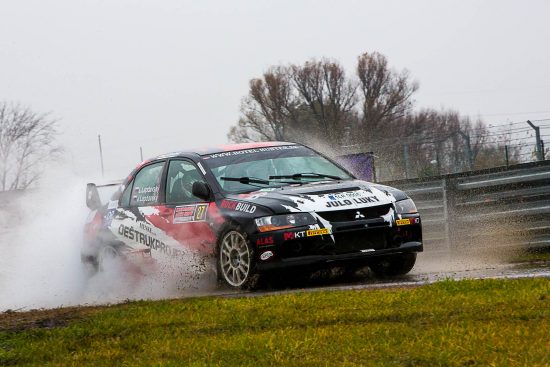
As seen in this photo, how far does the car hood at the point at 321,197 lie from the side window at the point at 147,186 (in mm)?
1421

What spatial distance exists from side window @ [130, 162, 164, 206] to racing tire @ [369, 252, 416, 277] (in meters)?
2.53

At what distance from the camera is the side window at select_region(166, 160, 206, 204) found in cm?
1037

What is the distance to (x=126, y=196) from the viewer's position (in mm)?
Answer: 11422

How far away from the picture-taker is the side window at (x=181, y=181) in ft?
34.0

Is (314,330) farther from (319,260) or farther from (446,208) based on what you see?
(446,208)

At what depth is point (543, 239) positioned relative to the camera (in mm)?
12633

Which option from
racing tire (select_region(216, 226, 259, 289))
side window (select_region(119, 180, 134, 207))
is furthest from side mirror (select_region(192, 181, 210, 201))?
side window (select_region(119, 180, 134, 207))

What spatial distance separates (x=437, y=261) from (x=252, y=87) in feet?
184

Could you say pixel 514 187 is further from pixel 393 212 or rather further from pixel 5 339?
pixel 5 339

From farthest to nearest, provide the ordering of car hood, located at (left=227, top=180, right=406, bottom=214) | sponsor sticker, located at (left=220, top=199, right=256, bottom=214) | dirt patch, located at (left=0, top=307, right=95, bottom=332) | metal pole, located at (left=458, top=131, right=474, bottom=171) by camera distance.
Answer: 1. metal pole, located at (left=458, top=131, right=474, bottom=171)
2. sponsor sticker, located at (left=220, top=199, right=256, bottom=214)
3. car hood, located at (left=227, top=180, right=406, bottom=214)
4. dirt patch, located at (left=0, top=307, right=95, bottom=332)

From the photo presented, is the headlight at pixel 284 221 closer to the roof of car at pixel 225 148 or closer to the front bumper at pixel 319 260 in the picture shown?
the front bumper at pixel 319 260

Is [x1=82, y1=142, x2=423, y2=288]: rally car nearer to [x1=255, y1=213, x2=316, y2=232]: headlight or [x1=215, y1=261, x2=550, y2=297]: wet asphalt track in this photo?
[x1=255, y1=213, x2=316, y2=232]: headlight

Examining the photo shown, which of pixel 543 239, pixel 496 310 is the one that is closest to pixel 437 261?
pixel 543 239

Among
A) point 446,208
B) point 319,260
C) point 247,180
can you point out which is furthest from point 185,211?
point 446,208
